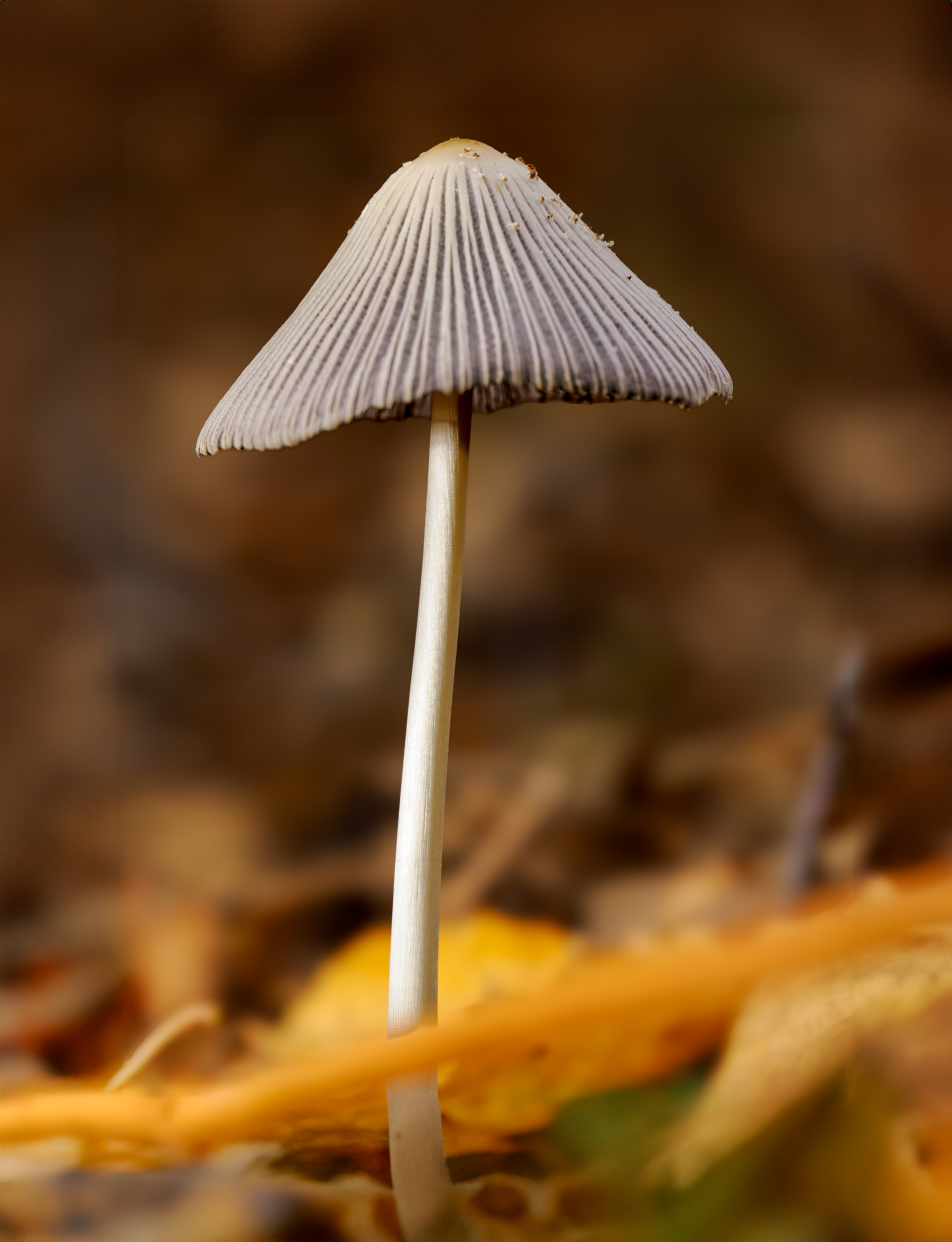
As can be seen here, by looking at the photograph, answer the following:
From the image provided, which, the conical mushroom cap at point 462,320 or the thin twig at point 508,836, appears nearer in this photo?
the conical mushroom cap at point 462,320

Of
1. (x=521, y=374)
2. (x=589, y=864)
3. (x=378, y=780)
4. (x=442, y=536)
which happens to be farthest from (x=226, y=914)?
(x=521, y=374)

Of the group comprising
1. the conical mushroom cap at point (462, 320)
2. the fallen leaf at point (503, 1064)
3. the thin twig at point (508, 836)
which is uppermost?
the conical mushroom cap at point (462, 320)

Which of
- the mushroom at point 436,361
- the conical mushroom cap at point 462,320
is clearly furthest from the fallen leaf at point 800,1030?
Answer: the conical mushroom cap at point 462,320

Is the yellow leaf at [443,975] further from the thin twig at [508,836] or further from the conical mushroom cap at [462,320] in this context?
the conical mushroom cap at [462,320]

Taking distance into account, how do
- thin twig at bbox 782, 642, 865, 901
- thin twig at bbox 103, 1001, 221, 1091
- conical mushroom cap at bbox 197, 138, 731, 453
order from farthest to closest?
thin twig at bbox 782, 642, 865, 901 < thin twig at bbox 103, 1001, 221, 1091 < conical mushroom cap at bbox 197, 138, 731, 453

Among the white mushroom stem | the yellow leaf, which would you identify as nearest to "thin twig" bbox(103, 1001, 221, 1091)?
the yellow leaf

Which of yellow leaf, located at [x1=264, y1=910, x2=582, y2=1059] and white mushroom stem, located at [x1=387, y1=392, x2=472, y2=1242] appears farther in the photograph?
yellow leaf, located at [x1=264, y1=910, x2=582, y2=1059]

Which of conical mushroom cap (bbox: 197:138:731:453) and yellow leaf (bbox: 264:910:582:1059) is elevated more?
conical mushroom cap (bbox: 197:138:731:453)

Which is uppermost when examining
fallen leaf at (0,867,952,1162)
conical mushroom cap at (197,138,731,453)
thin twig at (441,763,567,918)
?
conical mushroom cap at (197,138,731,453)

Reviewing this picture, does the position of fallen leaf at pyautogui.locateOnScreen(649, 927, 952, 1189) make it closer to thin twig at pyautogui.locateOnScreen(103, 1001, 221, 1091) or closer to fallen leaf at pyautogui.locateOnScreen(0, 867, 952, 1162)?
fallen leaf at pyautogui.locateOnScreen(0, 867, 952, 1162)
